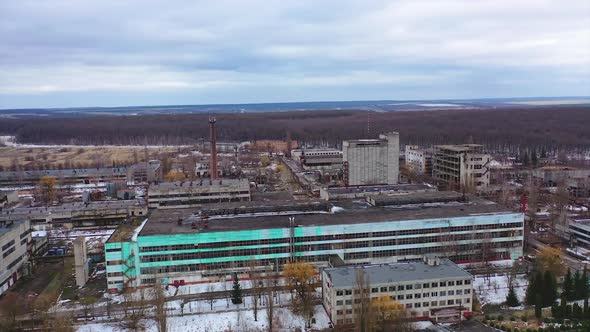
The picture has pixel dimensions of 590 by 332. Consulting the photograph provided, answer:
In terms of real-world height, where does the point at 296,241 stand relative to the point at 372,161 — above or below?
below

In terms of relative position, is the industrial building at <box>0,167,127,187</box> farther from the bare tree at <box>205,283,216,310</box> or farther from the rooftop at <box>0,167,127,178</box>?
the bare tree at <box>205,283,216,310</box>

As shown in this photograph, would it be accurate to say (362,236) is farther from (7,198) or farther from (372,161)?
(7,198)

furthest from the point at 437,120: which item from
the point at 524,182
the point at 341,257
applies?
the point at 341,257

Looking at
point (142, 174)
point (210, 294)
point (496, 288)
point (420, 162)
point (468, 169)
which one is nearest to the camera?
point (210, 294)

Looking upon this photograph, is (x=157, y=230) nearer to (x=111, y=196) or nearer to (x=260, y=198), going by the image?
(x=260, y=198)

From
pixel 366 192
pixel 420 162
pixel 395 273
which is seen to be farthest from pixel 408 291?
pixel 420 162

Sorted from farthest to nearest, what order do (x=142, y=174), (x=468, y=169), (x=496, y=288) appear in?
(x=142, y=174) → (x=468, y=169) → (x=496, y=288)

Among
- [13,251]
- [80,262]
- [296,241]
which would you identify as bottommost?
[80,262]

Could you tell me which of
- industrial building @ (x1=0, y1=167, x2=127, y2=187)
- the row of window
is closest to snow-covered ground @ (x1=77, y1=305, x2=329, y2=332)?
the row of window
